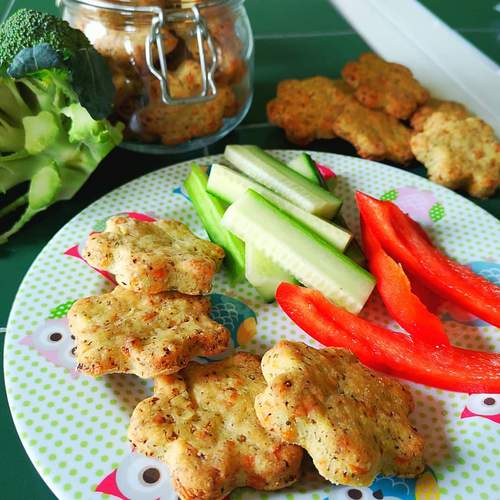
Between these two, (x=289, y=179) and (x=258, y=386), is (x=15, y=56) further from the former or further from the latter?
(x=258, y=386)

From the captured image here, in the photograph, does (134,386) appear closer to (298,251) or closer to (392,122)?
(298,251)

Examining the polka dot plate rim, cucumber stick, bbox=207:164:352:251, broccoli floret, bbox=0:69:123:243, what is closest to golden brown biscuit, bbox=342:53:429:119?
the polka dot plate rim

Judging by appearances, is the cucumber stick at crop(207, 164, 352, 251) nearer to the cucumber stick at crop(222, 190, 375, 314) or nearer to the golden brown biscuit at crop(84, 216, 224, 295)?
the cucumber stick at crop(222, 190, 375, 314)

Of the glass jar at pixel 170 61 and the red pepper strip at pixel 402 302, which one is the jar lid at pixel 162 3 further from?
the red pepper strip at pixel 402 302

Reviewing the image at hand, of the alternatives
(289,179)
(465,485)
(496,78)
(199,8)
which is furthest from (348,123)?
(465,485)

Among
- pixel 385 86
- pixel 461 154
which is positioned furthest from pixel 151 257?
pixel 385 86

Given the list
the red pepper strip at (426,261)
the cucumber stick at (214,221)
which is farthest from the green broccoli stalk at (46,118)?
the red pepper strip at (426,261)
